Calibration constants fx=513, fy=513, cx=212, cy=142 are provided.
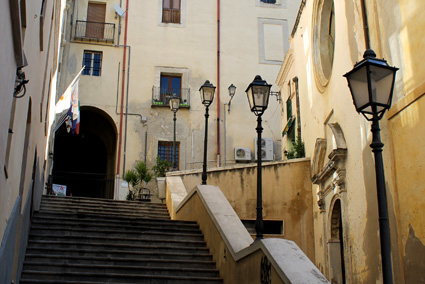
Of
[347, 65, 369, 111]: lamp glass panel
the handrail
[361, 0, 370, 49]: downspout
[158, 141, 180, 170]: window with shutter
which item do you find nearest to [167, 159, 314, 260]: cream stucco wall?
the handrail

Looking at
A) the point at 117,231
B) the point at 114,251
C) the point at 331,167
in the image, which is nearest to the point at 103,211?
the point at 117,231

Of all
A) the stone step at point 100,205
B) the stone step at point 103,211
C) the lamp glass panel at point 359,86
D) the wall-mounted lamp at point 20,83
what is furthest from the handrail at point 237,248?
the wall-mounted lamp at point 20,83

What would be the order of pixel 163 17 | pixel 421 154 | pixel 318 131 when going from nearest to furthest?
1. pixel 421 154
2. pixel 318 131
3. pixel 163 17

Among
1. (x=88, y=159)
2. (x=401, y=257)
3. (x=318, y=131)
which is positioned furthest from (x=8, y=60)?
(x=88, y=159)

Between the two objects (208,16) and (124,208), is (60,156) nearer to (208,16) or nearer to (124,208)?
(208,16)

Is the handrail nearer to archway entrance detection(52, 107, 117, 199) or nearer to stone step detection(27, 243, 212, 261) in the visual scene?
stone step detection(27, 243, 212, 261)

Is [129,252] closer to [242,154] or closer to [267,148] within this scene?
[242,154]

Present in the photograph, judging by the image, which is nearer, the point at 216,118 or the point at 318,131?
the point at 318,131

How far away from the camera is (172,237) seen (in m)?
9.83

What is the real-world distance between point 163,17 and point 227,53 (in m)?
3.66

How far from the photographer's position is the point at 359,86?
19.3 feet

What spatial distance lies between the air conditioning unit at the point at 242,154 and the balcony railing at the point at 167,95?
3201 mm

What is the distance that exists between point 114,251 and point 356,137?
19.5ft

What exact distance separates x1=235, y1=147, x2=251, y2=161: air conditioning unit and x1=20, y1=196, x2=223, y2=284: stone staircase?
13107mm
